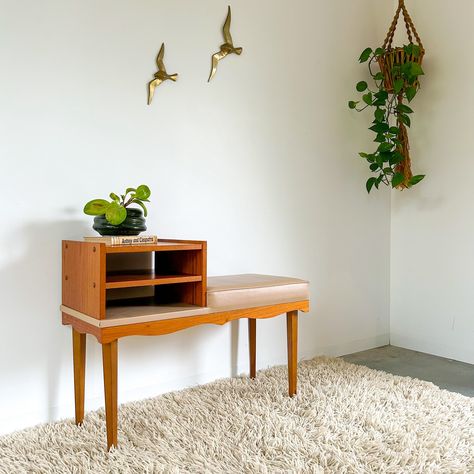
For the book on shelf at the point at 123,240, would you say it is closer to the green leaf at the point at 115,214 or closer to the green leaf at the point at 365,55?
the green leaf at the point at 115,214

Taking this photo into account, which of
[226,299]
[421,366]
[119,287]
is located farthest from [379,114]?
[119,287]

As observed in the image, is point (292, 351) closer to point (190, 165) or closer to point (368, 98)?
point (190, 165)

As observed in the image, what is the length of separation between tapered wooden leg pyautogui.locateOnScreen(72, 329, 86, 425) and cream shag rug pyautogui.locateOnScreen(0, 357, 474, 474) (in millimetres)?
62

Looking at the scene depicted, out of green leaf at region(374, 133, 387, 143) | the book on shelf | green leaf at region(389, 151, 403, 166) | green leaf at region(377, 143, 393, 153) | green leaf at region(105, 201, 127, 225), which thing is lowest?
the book on shelf

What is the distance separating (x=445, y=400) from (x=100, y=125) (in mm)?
1867

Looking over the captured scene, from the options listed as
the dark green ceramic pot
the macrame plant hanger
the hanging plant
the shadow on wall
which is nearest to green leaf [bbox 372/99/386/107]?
the hanging plant

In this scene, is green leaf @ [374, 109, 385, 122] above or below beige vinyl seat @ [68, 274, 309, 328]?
above

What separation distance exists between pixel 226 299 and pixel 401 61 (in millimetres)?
1839

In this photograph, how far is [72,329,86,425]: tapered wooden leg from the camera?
1.86 metres

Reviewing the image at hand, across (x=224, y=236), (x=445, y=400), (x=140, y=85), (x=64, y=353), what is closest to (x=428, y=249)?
(x=445, y=400)

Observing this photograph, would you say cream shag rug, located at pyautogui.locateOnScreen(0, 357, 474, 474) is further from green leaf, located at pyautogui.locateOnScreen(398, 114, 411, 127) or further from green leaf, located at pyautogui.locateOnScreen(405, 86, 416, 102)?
green leaf, located at pyautogui.locateOnScreen(405, 86, 416, 102)

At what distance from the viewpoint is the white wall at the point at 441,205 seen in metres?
2.85

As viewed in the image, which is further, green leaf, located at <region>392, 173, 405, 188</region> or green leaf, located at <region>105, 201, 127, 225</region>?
green leaf, located at <region>392, 173, 405, 188</region>

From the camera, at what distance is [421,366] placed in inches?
107
